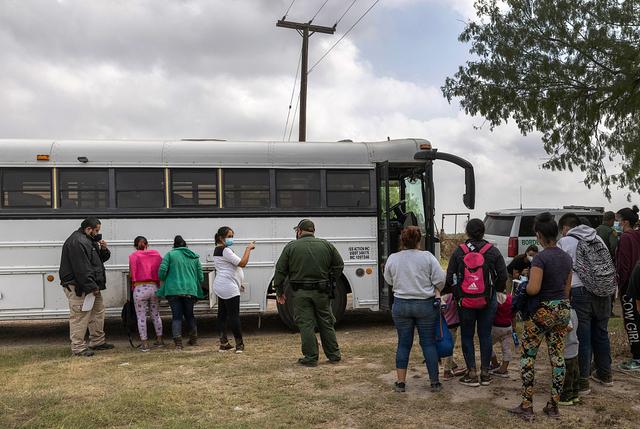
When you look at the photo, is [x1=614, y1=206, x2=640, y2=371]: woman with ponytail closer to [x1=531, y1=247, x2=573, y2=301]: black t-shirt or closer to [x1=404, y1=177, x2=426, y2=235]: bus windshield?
[x1=531, y1=247, x2=573, y2=301]: black t-shirt

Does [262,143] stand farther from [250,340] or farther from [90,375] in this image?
[90,375]

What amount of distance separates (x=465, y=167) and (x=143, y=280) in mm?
5121

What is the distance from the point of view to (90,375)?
21.6 feet

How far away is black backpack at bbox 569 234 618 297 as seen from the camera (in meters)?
5.20

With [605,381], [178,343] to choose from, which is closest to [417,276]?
[605,381]

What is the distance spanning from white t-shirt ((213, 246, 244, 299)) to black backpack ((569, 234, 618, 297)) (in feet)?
13.7

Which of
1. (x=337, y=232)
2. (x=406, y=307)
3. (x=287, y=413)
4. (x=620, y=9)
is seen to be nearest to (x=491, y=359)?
(x=406, y=307)

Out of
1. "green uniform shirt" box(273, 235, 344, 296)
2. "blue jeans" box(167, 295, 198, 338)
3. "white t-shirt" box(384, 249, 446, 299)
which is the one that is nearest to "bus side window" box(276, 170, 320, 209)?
"blue jeans" box(167, 295, 198, 338)

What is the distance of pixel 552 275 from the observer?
15.3 feet

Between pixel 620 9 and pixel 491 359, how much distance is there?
1003 cm

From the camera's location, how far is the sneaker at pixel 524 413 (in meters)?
4.73

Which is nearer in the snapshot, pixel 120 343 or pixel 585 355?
pixel 585 355

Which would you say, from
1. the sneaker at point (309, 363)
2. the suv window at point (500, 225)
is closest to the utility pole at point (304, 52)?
the suv window at point (500, 225)

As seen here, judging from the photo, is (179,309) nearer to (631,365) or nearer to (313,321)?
(313,321)
